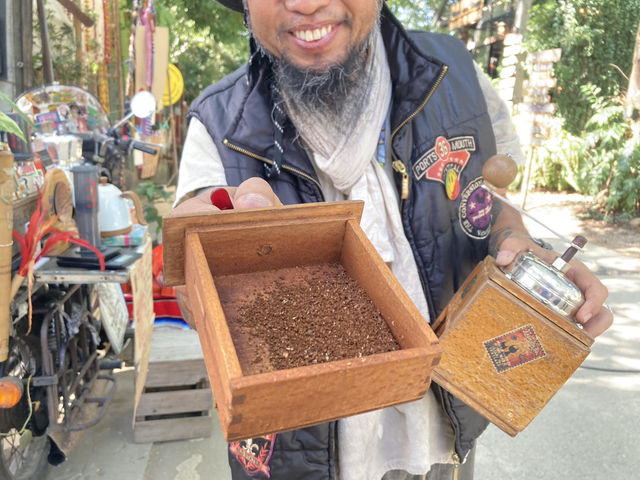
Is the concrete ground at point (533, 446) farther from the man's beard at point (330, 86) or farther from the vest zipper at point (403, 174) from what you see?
the man's beard at point (330, 86)

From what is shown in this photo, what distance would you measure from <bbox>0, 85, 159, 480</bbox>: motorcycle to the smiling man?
1071 mm

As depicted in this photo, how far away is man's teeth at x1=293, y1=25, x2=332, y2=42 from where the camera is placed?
Result: 1.38 metres

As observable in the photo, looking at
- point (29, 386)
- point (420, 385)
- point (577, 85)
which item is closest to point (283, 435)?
point (420, 385)

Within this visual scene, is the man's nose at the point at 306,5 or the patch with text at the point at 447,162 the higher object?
the man's nose at the point at 306,5

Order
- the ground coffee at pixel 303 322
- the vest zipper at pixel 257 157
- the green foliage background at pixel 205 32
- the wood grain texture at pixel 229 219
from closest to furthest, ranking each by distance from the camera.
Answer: the ground coffee at pixel 303 322, the wood grain texture at pixel 229 219, the vest zipper at pixel 257 157, the green foliage background at pixel 205 32

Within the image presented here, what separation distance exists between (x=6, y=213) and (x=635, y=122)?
7.97 metres

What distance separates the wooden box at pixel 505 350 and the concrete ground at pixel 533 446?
1.91 m

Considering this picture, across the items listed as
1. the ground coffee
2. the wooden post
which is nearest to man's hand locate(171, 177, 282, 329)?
the ground coffee

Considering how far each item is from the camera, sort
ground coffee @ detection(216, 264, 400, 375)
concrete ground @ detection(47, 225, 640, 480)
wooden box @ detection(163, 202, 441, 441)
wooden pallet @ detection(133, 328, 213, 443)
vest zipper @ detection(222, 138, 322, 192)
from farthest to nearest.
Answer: wooden pallet @ detection(133, 328, 213, 443) < concrete ground @ detection(47, 225, 640, 480) < vest zipper @ detection(222, 138, 322, 192) < ground coffee @ detection(216, 264, 400, 375) < wooden box @ detection(163, 202, 441, 441)

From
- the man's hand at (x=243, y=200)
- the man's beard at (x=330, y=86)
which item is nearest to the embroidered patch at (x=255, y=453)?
the man's hand at (x=243, y=200)

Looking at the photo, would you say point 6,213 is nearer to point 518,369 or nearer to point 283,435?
point 283,435

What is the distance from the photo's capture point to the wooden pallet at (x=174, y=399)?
2928mm

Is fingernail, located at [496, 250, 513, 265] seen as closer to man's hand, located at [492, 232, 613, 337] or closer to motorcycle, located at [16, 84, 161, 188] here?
man's hand, located at [492, 232, 613, 337]

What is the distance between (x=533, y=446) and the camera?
305cm
